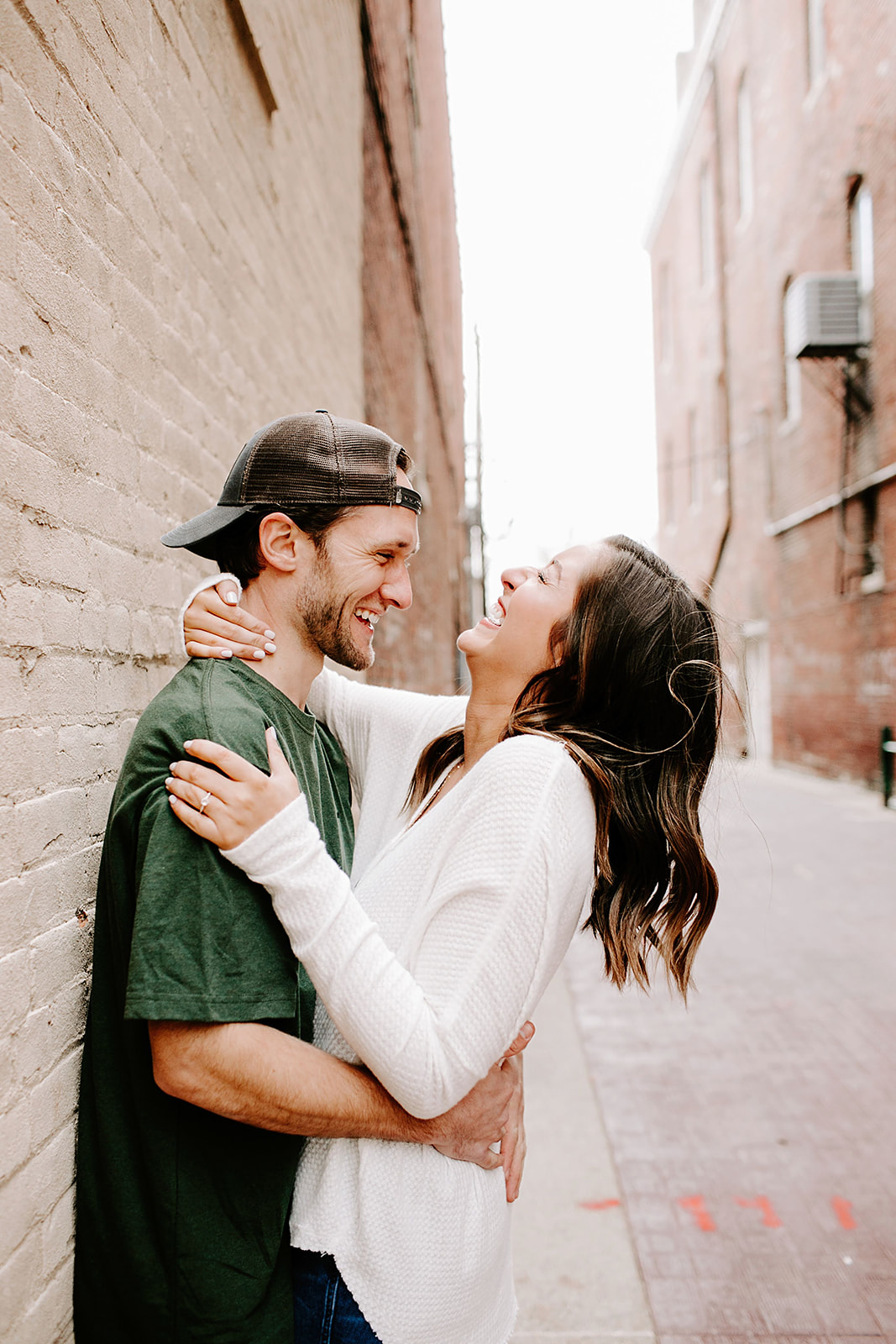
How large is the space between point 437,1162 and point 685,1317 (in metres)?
1.95

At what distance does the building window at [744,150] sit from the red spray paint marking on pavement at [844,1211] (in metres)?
19.2

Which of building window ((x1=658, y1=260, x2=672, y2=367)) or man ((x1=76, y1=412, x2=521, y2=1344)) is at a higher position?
building window ((x1=658, y1=260, x2=672, y2=367))

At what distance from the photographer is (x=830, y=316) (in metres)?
14.2

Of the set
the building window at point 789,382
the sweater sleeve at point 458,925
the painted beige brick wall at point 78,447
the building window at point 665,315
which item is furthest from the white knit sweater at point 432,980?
the building window at point 665,315

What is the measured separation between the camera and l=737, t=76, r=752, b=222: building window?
19.3 meters

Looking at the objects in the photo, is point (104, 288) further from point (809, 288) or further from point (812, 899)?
point (809, 288)

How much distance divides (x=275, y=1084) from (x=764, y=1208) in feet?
9.79

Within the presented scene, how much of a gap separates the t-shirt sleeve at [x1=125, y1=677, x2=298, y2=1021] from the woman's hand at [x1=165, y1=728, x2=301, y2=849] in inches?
1.4

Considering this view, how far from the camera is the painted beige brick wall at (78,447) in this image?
63.9 inches

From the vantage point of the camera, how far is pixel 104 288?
2.03 meters

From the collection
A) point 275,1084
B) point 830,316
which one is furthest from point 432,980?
point 830,316

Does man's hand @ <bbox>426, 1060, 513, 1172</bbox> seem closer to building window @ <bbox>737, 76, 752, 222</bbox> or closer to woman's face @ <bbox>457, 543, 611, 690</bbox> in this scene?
woman's face @ <bbox>457, 543, 611, 690</bbox>

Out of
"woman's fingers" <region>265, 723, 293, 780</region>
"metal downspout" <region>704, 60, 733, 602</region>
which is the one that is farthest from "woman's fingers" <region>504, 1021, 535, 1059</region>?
"metal downspout" <region>704, 60, 733, 602</region>

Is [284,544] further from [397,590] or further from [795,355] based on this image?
[795,355]
